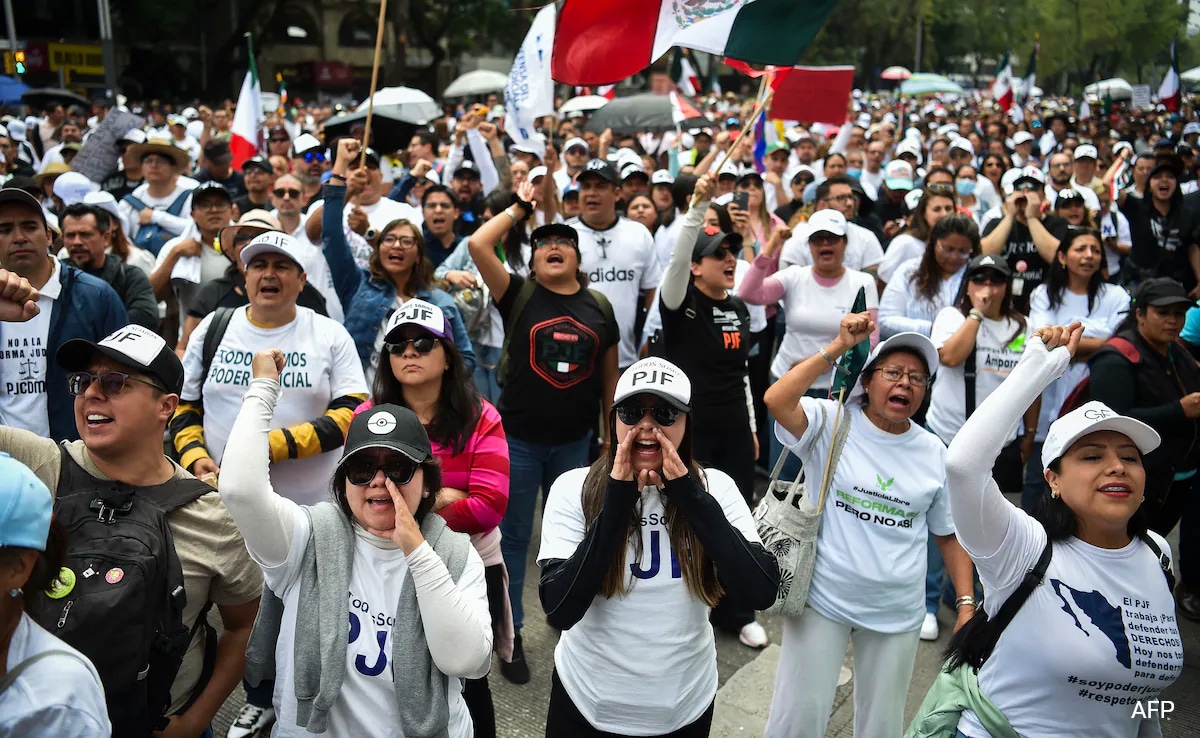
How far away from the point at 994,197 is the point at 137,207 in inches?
373

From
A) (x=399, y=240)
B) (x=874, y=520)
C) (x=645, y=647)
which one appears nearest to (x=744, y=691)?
(x=874, y=520)

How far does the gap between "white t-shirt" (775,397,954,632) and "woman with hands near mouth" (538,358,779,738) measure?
68 centimetres

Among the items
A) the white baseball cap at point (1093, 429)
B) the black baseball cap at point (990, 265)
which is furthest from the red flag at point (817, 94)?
the white baseball cap at point (1093, 429)

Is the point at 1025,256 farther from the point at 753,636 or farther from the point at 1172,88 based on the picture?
the point at 1172,88

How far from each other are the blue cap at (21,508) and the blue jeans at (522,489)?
2.84 m

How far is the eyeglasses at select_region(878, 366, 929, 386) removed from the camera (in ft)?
11.7

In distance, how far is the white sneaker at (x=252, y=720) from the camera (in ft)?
9.70

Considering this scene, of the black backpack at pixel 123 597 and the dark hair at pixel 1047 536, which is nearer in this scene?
the black backpack at pixel 123 597

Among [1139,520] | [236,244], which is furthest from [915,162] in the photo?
[1139,520]

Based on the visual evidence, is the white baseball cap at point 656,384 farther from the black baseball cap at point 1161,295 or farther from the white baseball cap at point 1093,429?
the black baseball cap at point 1161,295

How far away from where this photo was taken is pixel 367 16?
2050 inches

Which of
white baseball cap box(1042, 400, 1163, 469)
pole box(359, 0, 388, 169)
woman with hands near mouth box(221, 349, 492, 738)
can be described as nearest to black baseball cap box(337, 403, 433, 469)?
woman with hands near mouth box(221, 349, 492, 738)

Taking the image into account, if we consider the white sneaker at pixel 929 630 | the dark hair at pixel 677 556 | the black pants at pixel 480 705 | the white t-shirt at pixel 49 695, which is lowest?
the white sneaker at pixel 929 630

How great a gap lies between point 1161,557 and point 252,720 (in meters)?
2.88
